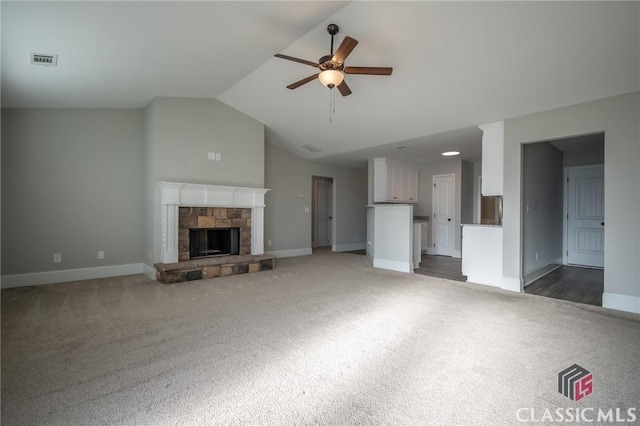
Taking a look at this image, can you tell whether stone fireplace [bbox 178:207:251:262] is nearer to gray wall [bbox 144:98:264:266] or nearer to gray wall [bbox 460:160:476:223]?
gray wall [bbox 144:98:264:266]

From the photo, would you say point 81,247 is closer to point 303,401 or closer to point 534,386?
point 303,401

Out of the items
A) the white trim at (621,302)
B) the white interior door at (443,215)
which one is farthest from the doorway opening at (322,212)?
the white trim at (621,302)

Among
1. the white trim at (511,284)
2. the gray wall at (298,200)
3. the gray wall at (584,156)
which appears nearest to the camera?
the white trim at (511,284)

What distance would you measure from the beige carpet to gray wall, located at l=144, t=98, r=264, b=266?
1.75 metres

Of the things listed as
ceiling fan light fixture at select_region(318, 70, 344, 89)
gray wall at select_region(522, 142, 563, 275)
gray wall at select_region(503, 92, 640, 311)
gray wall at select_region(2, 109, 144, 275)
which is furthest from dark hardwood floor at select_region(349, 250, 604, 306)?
gray wall at select_region(2, 109, 144, 275)

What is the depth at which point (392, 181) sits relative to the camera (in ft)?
22.5

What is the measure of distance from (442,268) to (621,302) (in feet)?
8.67

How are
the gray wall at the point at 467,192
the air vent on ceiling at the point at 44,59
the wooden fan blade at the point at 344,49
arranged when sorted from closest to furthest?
the wooden fan blade at the point at 344,49 → the air vent on ceiling at the point at 44,59 → the gray wall at the point at 467,192

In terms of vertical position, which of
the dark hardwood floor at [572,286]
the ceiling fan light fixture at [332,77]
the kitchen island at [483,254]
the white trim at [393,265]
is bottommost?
the dark hardwood floor at [572,286]

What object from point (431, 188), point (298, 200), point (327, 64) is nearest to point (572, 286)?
point (431, 188)

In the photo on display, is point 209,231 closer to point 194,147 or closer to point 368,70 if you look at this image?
point 194,147

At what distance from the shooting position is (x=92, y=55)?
3137 mm

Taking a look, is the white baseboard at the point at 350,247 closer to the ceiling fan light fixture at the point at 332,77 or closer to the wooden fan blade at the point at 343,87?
the wooden fan blade at the point at 343,87

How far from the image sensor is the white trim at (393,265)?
5367 millimetres
